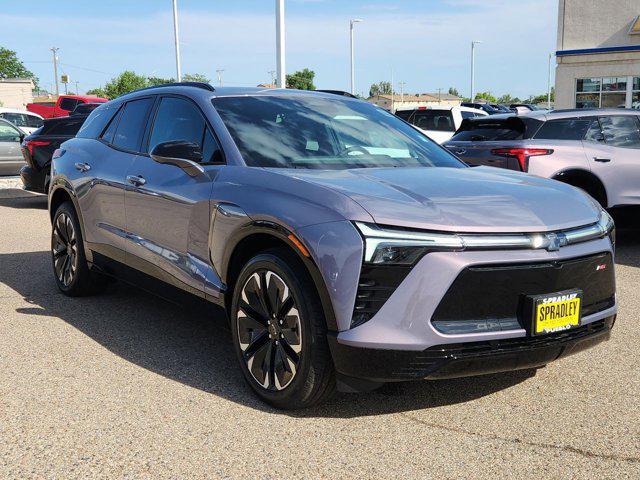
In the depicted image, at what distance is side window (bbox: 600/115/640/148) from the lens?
8867 millimetres

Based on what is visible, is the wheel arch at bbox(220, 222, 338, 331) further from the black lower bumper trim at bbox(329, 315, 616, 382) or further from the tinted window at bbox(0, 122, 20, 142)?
the tinted window at bbox(0, 122, 20, 142)

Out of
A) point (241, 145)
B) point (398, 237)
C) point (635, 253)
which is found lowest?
point (635, 253)

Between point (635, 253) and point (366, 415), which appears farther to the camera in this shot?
point (635, 253)

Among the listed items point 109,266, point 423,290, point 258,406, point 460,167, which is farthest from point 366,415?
point 109,266

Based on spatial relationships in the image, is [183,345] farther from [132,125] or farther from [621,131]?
[621,131]

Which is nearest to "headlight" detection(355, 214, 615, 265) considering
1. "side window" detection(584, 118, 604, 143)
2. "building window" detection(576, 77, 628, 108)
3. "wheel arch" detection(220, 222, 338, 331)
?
"wheel arch" detection(220, 222, 338, 331)

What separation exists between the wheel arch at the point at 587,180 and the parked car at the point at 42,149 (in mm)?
8499

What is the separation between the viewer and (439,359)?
133 inches

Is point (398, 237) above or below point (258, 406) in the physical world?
above

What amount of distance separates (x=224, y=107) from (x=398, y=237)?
1.86m

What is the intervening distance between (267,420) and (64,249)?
11.5ft

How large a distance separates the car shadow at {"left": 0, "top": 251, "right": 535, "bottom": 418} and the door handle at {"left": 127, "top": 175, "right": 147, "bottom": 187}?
2.83 ft

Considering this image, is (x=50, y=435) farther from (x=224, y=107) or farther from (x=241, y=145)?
(x=224, y=107)

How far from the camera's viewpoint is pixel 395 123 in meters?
Result: 5.37
